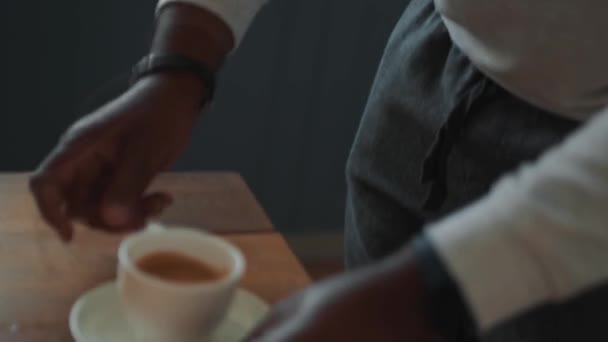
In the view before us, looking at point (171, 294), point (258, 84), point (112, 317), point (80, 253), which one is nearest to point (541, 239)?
point (171, 294)

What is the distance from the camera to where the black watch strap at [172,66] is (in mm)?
746

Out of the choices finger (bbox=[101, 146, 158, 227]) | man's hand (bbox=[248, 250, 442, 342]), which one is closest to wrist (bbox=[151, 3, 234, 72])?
finger (bbox=[101, 146, 158, 227])

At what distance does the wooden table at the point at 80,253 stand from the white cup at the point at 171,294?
83 mm

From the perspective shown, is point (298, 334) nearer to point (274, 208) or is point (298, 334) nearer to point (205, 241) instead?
point (205, 241)

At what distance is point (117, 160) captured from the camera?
2.36 feet

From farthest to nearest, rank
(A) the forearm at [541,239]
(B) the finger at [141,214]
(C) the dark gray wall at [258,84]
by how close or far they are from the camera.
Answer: (C) the dark gray wall at [258,84] → (B) the finger at [141,214] → (A) the forearm at [541,239]

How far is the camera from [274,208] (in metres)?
1.84

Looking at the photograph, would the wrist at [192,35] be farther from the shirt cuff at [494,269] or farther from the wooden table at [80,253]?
the shirt cuff at [494,269]

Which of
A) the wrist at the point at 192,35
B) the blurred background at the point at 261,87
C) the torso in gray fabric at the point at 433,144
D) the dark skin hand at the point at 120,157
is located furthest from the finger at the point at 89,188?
the blurred background at the point at 261,87

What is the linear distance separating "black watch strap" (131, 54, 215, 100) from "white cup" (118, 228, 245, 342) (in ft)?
0.49

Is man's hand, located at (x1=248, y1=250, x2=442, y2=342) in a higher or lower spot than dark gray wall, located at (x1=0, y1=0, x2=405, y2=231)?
higher

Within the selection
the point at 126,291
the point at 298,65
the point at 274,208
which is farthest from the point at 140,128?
the point at 274,208

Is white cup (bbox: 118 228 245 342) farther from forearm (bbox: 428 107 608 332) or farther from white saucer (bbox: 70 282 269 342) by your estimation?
forearm (bbox: 428 107 608 332)

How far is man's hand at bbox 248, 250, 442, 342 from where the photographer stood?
443 millimetres
